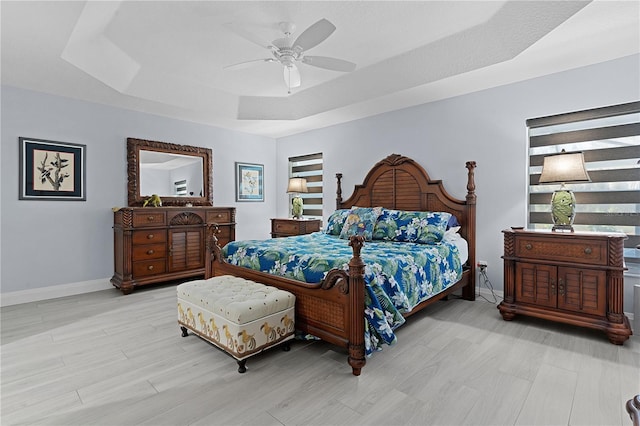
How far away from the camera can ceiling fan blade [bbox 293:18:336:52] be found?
7.63ft

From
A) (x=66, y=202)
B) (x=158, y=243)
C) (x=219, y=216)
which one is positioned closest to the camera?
(x=66, y=202)

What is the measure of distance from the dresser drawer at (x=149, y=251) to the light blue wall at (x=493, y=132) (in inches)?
128

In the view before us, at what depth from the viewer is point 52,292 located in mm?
4043

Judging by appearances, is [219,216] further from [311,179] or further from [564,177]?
[564,177]

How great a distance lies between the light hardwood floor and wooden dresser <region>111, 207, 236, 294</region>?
1203 millimetres

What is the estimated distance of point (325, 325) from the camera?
94.7 inches

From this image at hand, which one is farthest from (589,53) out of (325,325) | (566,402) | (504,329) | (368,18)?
(325,325)

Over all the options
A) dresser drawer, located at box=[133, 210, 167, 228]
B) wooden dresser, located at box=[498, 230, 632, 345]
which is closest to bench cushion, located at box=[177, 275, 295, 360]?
dresser drawer, located at box=[133, 210, 167, 228]

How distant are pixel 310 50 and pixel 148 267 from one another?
11.3ft

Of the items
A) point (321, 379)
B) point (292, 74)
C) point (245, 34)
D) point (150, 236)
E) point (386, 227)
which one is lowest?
point (321, 379)

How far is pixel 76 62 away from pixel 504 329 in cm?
492

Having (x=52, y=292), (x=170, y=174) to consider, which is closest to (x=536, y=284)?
(x=170, y=174)

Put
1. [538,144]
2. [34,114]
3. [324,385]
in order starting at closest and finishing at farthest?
[324,385], [538,144], [34,114]

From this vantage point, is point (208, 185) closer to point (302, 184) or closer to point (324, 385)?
point (302, 184)
